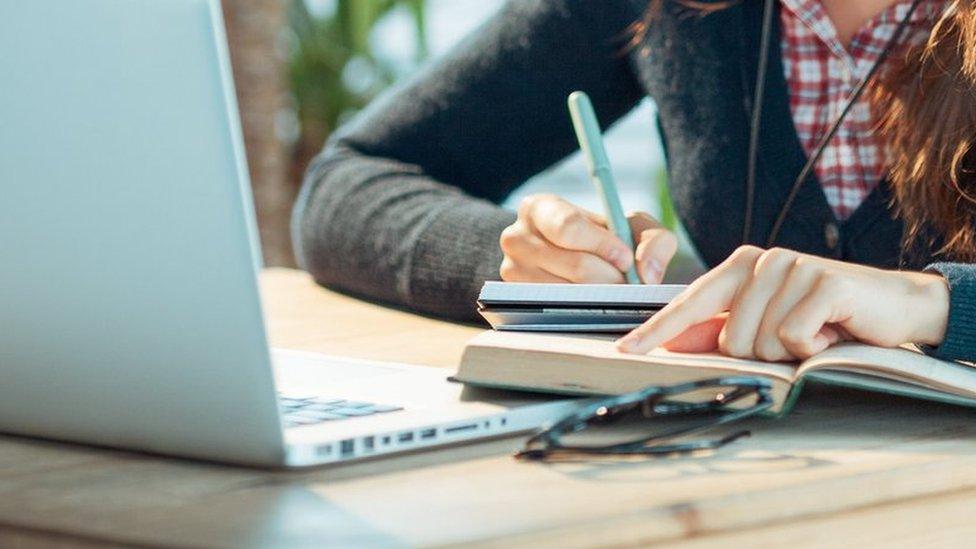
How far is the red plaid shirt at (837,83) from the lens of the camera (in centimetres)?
140

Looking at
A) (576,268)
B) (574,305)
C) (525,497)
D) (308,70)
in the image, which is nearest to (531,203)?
(576,268)

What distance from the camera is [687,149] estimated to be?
5.01ft

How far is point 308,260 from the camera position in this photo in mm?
1557

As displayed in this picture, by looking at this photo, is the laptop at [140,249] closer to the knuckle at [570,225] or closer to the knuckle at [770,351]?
the knuckle at [770,351]

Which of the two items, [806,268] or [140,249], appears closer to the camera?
[140,249]

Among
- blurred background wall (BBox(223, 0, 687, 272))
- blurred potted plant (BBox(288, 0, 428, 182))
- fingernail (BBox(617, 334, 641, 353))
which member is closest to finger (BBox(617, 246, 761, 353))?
fingernail (BBox(617, 334, 641, 353))

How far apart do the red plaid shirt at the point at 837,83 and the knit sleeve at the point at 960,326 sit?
1.60ft

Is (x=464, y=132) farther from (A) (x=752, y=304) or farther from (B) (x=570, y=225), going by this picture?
(A) (x=752, y=304)

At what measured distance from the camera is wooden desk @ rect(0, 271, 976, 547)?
23.4 inches

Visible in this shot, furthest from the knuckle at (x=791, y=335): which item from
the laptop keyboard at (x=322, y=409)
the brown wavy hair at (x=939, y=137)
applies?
the brown wavy hair at (x=939, y=137)

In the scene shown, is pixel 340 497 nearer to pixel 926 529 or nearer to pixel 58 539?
pixel 58 539

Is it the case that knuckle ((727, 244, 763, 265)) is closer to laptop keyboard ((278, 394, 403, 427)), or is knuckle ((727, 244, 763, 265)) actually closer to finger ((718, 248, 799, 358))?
finger ((718, 248, 799, 358))

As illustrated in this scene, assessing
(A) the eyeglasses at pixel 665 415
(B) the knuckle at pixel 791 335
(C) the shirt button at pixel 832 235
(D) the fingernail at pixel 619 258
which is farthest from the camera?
(C) the shirt button at pixel 832 235

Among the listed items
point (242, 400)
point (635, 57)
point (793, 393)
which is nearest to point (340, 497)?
point (242, 400)
